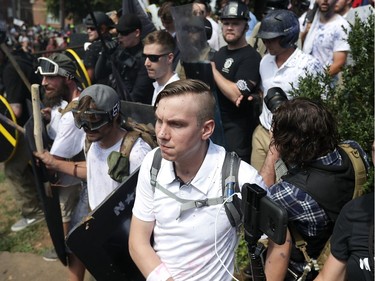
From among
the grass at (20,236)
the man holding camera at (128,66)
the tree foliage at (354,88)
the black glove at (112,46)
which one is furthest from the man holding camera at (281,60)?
the grass at (20,236)

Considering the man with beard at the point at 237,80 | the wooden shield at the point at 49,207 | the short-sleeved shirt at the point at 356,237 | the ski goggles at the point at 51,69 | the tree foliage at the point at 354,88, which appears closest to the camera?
the short-sleeved shirt at the point at 356,237

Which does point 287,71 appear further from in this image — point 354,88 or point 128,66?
point 128,66

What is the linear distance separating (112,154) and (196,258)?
901 millimetres

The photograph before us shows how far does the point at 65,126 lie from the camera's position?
309 cm

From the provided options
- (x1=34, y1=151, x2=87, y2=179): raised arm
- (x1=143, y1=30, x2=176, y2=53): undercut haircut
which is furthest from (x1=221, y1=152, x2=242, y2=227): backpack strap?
(x1=143, y1=30, x2=176, y2=53): undercut haircut

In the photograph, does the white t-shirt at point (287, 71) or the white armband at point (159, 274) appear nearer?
the white armband at point (159, 274)

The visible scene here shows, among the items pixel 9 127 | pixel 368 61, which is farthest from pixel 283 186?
pixel 9 127

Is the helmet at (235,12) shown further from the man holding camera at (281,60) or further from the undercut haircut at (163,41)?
the undercut haircut at (163,41)

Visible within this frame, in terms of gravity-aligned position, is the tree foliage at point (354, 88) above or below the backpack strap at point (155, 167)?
above

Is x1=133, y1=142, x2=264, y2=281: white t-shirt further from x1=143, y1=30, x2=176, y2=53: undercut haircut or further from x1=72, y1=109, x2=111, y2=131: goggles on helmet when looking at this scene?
x1=143, y1=30, x2=176, y2=53: undercut haircut

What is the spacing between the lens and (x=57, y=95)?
3451 mm

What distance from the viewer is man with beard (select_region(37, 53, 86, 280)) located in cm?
312

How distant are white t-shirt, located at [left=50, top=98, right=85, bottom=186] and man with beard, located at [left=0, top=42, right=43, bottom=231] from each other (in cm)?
126

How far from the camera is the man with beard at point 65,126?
3.12m
